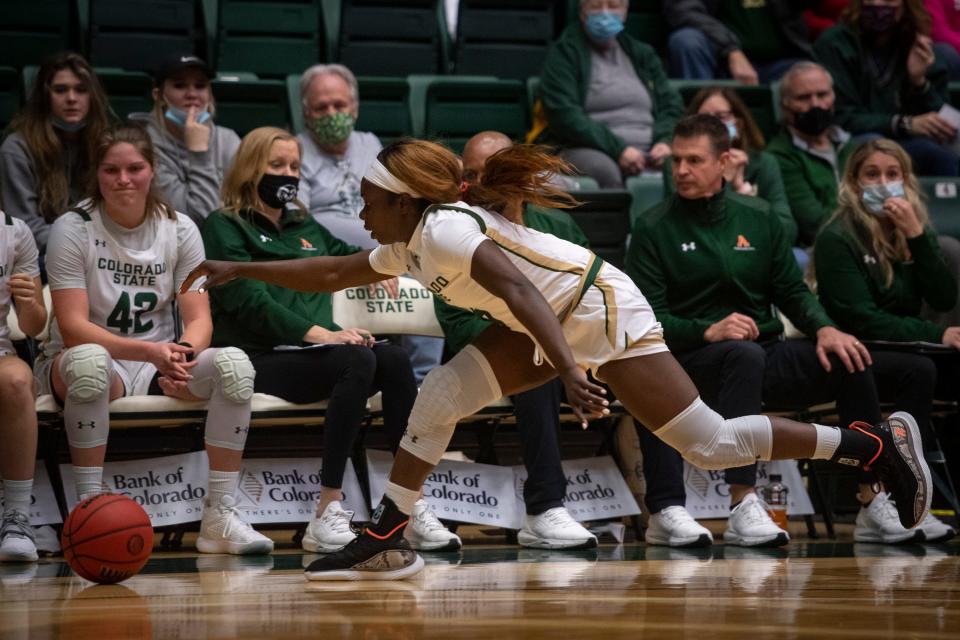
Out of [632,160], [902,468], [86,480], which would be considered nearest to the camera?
[902,468]

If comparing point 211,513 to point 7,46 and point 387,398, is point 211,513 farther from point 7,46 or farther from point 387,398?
point 7,46

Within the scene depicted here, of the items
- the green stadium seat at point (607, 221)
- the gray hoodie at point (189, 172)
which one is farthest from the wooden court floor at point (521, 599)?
the green stadium seat at point (607, 221)

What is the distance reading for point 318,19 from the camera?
7852 millimetres

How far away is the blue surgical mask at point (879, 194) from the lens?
Answer: 19.5ft

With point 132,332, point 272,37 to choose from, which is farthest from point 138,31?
point 132,332

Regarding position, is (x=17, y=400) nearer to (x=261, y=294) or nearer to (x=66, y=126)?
(x=261, y=294)

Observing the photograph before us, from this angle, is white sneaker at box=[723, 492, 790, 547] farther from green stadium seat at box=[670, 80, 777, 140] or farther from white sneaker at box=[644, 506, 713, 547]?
green stadium seat at box=[670, 80, 777, 140]

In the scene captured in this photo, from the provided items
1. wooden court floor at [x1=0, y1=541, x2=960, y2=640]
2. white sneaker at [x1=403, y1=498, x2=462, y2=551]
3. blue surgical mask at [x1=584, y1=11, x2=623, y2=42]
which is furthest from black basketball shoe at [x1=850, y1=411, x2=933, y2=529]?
blue surgical mask at [x1=584, y1=11, x2=623, y2=42]

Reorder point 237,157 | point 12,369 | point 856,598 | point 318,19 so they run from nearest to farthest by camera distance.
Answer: point 856,598, point 12,369, point 237,157, point 318,19

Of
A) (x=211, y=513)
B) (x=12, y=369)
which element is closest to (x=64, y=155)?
(x=12, y=369)

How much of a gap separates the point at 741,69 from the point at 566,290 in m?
4.79

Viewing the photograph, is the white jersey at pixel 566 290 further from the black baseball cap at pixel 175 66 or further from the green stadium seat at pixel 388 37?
the green stadium seat at pixel 388 37

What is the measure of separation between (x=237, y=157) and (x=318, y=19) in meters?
2.66

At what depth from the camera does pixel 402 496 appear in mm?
3902
